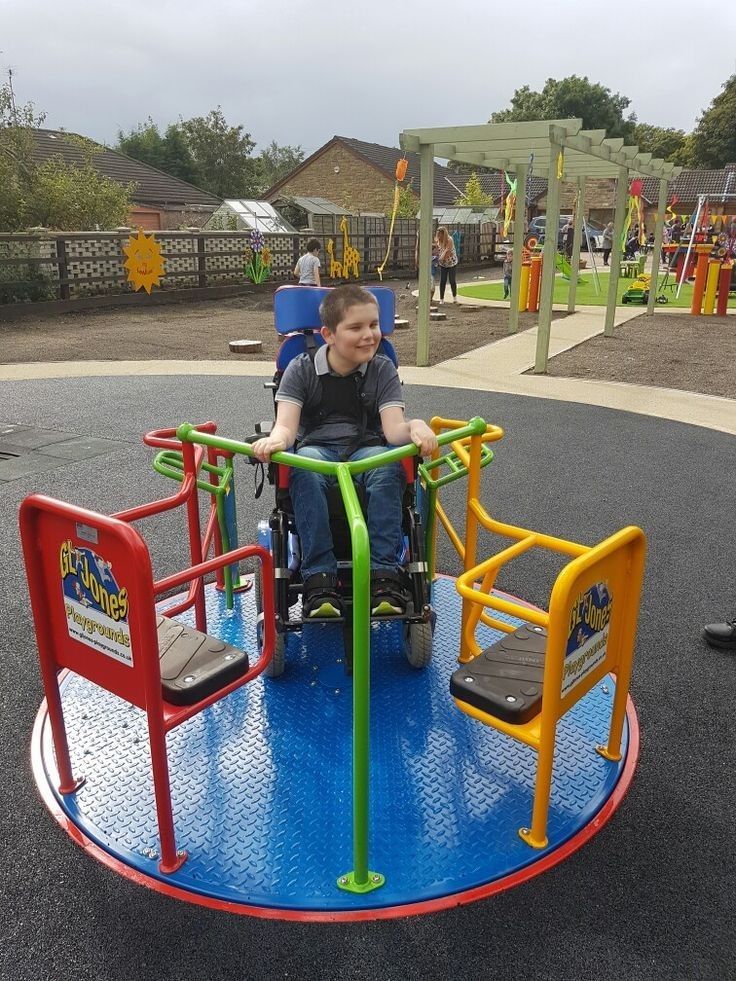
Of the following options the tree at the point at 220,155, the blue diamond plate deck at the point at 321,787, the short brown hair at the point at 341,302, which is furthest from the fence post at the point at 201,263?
the tree at the point at 220,155

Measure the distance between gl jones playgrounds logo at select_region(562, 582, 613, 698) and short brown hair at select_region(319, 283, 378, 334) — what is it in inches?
52.9

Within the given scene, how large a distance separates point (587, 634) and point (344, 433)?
1.31 m

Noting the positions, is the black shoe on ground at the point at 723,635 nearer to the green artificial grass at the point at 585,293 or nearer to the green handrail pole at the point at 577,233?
the green handrail pole at the point at 577,233

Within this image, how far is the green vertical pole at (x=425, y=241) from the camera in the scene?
9.01 metres

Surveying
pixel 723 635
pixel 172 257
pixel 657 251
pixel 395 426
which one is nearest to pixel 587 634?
pixel 395 426

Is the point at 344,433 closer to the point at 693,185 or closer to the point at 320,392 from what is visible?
the point at 320,392

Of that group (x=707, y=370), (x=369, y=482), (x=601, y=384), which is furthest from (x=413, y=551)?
(x=707, y=370)

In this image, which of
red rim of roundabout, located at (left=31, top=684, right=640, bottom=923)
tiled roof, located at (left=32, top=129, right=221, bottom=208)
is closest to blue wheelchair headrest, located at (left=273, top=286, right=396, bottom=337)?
red rim of roundabout, located at (left=31, top=684, right=640, bottom=923)

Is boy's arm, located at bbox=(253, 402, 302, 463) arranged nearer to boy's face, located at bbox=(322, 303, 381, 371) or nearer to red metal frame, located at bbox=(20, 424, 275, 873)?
boy's face, located at bbox=(322, 303, 381, 371)

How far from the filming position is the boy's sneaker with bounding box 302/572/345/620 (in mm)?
2496

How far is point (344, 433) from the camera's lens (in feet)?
9.75

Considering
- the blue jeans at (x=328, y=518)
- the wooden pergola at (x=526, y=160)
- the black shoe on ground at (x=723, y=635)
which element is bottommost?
the black shoe on ground at (x=723, y=635)

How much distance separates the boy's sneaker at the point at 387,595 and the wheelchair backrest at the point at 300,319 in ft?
4.08

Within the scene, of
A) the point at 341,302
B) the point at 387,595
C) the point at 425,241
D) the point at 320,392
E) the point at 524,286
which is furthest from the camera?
the point at 524,286
